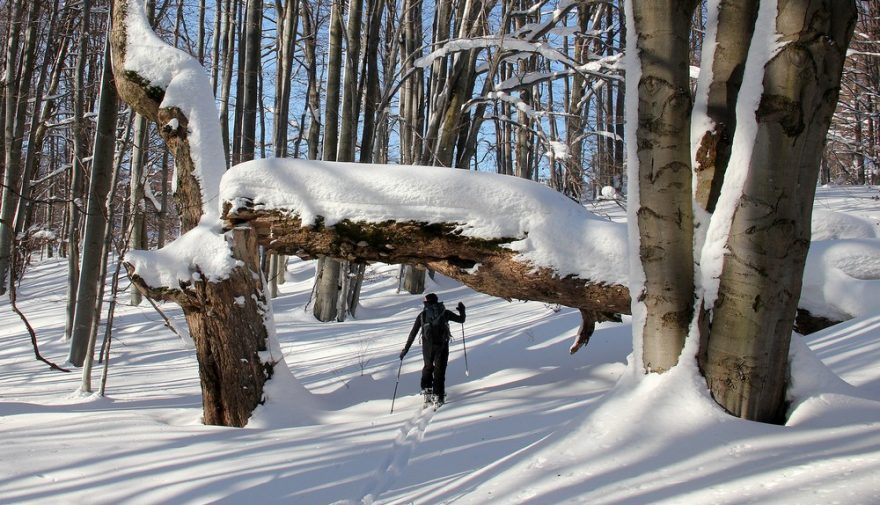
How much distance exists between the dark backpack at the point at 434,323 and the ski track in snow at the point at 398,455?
0.93 metres

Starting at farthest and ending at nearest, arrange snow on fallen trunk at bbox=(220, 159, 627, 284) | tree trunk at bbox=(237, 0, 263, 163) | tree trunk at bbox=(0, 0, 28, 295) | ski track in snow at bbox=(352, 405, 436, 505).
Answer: tree trunk at bbox=(0, 0, 28, 295) → tree trunk at bbox=(237, 0, 263, 163) → snow on fallen trunk at bbox=(220, 159, 627, 284) → ski track in snow at bbox=(352, 405, 436, 505)

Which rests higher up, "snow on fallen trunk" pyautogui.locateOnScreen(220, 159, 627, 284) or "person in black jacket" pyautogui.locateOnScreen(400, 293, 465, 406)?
"snow on fallen trunk" pyautogui.locateOnScreen(220, 159, 627, 284)

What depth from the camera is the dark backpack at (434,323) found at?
23.2ft

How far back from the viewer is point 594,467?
2.91 m

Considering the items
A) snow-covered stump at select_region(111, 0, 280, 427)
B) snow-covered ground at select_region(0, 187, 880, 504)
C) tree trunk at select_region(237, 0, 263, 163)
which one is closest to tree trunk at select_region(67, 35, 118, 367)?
snow-covered ground at select_region(0, 187, 880, 504)

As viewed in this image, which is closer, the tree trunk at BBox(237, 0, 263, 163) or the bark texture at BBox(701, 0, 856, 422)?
the bark texture at BBox(701, 0, 856, 422)

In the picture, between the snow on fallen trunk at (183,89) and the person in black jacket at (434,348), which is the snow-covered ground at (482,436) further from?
the snow on fallen trunk at (183,89)

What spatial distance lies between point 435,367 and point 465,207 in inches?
81.0

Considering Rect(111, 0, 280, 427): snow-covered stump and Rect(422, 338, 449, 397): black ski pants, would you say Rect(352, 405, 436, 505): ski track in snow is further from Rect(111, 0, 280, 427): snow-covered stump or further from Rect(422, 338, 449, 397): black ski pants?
Rect(111, 0, 280, 427): snow-covered stump

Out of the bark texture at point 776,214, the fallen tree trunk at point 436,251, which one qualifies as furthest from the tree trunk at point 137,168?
the bark texture at point 776,214

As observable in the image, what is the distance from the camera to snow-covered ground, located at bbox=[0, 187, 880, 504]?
9.08 ft

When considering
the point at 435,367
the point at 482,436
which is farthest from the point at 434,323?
the point at 482,436

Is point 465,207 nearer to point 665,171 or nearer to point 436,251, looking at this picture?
point 436,251

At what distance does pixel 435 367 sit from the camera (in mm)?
6801
